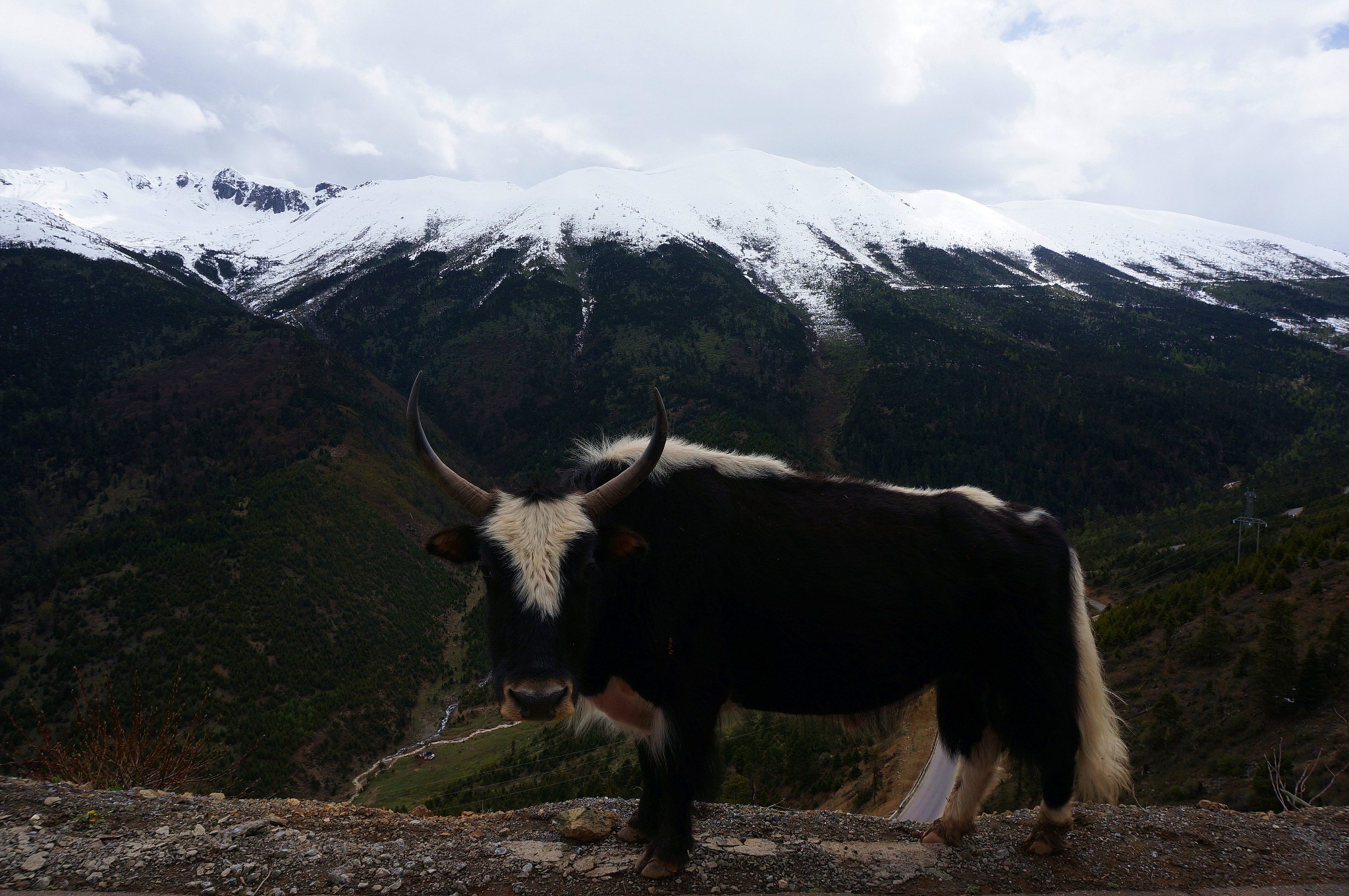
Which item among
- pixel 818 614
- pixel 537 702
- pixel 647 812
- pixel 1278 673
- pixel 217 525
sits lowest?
pixel 217 525

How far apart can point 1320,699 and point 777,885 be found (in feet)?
42.7

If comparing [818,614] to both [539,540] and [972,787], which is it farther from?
[972,787]

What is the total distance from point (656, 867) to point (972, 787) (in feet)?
8.85

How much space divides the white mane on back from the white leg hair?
2759 millimetres

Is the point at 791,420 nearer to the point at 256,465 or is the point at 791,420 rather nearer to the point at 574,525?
the point at 256,465

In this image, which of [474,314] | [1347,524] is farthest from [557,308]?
[1347,524]

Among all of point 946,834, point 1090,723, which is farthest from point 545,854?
point 1090,723

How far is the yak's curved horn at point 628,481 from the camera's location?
413 cm

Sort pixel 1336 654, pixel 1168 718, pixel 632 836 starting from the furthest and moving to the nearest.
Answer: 1. pixel 1168 718
2. pixel 1336 654
3. pixel 632 836

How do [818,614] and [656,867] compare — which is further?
[818,614]

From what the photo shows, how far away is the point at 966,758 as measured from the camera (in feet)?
17.1

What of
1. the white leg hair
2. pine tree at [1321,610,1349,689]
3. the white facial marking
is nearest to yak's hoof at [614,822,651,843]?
the white facial marking

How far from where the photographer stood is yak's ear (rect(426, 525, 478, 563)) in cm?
415

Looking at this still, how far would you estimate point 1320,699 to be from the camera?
1120cm
